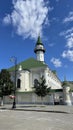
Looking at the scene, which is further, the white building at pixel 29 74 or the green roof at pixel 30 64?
the green roof at pixel 30 64

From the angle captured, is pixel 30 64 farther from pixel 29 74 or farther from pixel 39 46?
pixel 39 46

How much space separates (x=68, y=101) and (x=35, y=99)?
28.1ft

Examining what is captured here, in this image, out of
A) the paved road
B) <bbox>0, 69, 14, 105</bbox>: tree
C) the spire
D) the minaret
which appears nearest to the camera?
the paved road

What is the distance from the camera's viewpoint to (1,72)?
43.4 metres

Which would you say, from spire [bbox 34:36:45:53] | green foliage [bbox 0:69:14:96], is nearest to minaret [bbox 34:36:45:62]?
spire [bbox 34:36:45:53]

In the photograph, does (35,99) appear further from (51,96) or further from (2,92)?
(2,92)

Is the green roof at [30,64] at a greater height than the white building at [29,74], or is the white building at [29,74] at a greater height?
the green roof at [30,64]

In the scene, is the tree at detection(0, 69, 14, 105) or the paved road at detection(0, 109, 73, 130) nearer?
the paved road at detection(0, 109, 73, 130)

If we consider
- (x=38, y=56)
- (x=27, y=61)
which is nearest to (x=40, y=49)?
(x=38, y=56)

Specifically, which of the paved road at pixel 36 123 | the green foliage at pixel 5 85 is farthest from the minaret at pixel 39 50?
the paved road at pixel 36 123

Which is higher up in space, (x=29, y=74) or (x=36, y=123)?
→ (x=29, y=74)

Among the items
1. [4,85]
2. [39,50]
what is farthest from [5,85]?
[39,50]

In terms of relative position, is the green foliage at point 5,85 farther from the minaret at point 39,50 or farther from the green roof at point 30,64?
the minaret at point 39,50

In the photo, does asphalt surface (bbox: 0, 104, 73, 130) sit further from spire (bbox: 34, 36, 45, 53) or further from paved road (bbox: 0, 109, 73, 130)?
spire (bbox: 34, 36, 45, 53)
